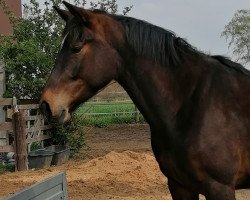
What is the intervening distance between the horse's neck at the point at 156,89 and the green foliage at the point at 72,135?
8475mm

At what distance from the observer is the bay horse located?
3.05 metres

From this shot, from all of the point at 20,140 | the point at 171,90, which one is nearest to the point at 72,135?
the point at 20,140

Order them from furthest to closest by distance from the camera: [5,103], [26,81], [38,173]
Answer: [26,81], [5,103], [38,173]

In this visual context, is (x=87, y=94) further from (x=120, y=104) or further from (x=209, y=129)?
(x=120, y=104)

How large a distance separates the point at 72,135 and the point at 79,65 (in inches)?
351

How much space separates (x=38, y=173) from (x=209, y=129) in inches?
259

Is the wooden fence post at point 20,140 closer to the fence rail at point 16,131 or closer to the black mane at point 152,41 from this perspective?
the fence rail at point 16,131

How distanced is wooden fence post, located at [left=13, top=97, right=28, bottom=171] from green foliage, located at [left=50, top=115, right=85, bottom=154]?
1758 mm

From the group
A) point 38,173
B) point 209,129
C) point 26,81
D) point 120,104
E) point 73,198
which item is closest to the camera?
point 209,129

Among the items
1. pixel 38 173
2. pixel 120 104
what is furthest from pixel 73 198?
pixel 120 104

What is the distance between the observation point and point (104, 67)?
3131mm

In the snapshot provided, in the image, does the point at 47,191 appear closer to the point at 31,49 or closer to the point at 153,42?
the point at 153,42

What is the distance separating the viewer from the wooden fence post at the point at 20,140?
978 centimetres

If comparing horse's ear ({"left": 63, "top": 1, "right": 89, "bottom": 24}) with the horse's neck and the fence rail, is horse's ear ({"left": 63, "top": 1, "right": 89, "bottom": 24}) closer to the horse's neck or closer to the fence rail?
the horse's neck
